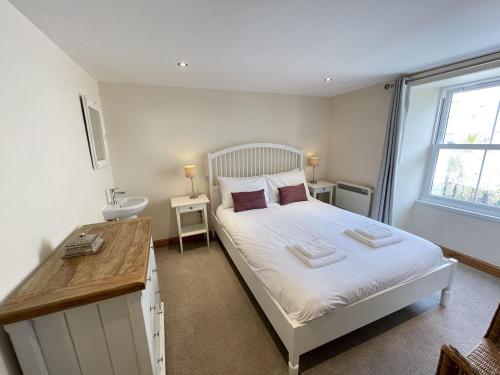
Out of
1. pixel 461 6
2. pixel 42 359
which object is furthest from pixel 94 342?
pixel 461 6

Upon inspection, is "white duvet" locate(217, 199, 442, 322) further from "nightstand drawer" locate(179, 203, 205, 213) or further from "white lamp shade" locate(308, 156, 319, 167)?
"white lamp shade" locate(308, 156, 319, 167)

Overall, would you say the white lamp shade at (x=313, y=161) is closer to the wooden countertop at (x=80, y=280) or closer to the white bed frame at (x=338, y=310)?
the white bed frame at (x=338, y=310)

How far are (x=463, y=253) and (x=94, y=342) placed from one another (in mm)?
→ 3717

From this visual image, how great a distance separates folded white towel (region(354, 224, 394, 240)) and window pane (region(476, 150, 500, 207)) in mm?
1569

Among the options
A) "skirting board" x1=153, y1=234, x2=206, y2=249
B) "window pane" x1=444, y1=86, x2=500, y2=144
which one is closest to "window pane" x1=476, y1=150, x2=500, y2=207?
"window pane" x1=444, y1=86, x2=500, y2=144

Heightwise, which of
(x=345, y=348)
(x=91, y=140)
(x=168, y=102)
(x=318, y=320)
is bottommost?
(x=345, y=348)

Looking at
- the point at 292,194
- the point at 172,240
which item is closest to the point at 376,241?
the point at 292,194

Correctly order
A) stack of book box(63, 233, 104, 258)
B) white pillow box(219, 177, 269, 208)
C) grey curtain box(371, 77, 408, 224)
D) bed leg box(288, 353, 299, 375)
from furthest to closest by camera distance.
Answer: white pillow box(219, 177, 269, 208) < grey curtain box(371, 77, 408, 224) < bed leg box(288, 353, 299, 375) < stack of book box(63, 233, 104, 258)

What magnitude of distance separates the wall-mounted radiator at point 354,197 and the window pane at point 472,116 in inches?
48.0

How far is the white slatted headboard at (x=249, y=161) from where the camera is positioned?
3.12 m

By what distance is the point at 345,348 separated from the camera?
1.52 metres

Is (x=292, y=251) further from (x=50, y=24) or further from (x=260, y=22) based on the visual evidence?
(x=50, y=24)

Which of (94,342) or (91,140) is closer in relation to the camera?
(94,342)

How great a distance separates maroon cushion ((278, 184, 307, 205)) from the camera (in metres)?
3.03
